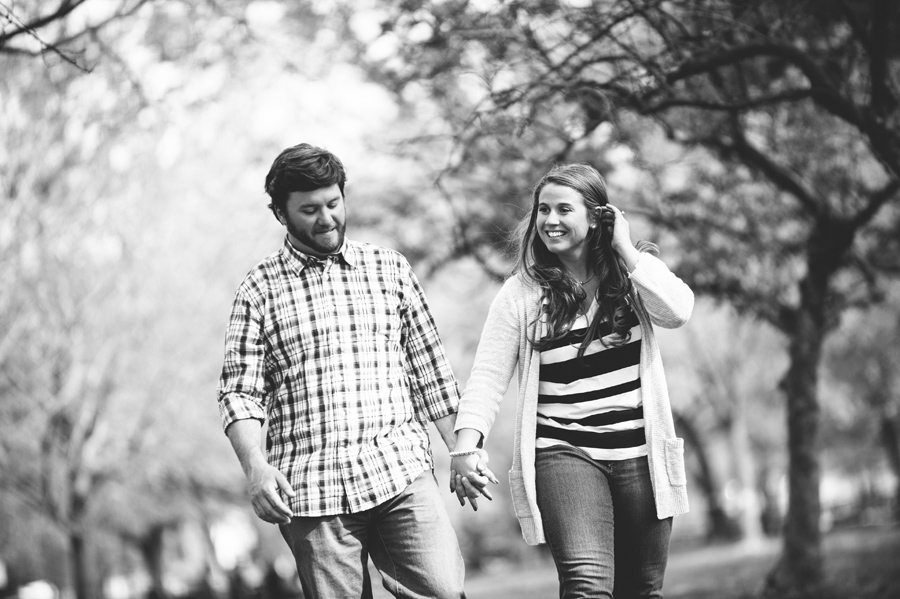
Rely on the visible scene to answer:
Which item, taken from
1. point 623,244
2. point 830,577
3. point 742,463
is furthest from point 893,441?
point 623,244

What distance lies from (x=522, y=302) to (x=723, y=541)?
27.1m

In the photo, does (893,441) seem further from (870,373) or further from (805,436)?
(805,436)

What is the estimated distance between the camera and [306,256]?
362cm

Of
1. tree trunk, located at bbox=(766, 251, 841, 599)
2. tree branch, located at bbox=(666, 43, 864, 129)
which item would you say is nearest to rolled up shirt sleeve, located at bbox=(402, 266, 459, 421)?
tree branch, located at bbox=(666, 43, 864, 129)

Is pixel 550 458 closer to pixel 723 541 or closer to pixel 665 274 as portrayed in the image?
pixel 665 274

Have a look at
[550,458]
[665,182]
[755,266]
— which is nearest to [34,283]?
[665,182]

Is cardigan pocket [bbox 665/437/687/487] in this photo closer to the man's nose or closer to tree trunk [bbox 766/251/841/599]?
the man's nose

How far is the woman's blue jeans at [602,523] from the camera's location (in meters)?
3.40

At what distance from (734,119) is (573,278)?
4351 mm

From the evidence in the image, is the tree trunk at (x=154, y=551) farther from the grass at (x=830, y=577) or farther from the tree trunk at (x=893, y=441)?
the tree trunk at (x=893, y=441)

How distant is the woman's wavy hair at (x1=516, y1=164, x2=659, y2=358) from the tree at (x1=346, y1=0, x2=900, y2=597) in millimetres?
1954

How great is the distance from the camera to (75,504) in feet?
48.5

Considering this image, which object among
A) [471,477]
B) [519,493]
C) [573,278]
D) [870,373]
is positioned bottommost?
[870,373]

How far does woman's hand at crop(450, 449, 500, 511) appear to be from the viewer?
344 cm
